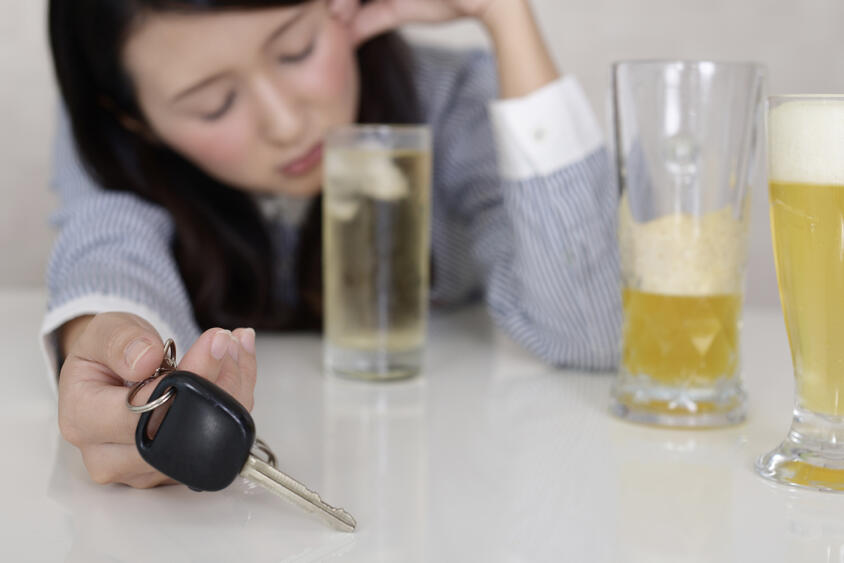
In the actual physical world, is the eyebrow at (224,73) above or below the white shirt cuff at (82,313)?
above

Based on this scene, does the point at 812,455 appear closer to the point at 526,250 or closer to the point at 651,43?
the point at 526,250

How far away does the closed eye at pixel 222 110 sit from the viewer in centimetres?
119

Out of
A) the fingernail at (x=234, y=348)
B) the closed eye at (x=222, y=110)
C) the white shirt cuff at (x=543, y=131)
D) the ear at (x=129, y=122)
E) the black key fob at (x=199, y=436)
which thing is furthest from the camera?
the ear at (x=129, y=122)

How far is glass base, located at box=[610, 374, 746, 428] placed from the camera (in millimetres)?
757

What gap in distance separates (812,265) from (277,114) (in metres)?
0.75

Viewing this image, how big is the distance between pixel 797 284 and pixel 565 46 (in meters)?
1.89

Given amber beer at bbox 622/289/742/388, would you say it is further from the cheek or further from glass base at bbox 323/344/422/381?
the cheek

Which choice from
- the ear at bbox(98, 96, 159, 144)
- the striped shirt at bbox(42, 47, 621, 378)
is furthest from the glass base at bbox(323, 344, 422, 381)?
the ear at bbox(98, 96, 159, 144)

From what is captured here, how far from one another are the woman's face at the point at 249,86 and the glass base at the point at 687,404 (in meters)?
0.61

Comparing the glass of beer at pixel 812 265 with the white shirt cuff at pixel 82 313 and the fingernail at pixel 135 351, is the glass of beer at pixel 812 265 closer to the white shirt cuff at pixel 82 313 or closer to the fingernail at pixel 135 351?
the fingernail at pixel 135 351

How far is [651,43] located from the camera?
237cm

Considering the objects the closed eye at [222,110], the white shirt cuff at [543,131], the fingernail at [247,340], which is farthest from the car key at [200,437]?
the closed eye at [222,110]

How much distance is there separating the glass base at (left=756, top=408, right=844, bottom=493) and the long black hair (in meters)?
0.75

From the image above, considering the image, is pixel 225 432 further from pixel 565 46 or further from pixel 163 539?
pixel 565 46
